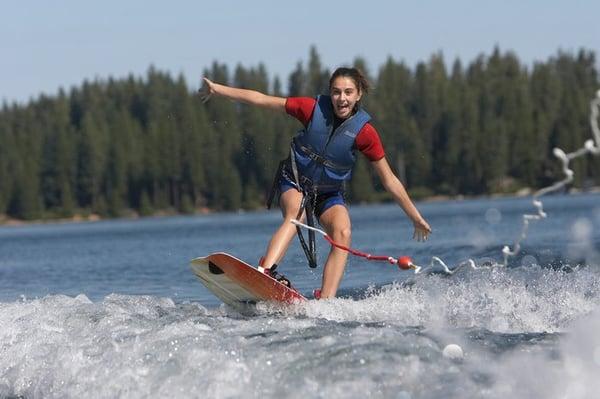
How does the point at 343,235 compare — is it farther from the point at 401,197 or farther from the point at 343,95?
the point at 343,95

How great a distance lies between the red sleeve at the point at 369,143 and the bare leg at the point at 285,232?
576 millimetres

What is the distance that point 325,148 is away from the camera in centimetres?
830

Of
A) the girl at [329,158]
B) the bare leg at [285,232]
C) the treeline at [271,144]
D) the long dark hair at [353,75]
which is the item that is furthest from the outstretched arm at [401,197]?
the treeline at [271,144]

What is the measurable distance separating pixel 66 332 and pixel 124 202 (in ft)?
326

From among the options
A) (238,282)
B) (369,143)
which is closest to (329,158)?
(369,143)

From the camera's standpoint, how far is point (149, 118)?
419 ft

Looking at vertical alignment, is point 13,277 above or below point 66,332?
below

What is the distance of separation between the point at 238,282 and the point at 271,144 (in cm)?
8084

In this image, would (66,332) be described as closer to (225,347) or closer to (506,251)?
(225,347)

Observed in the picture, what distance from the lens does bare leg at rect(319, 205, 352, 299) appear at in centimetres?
824

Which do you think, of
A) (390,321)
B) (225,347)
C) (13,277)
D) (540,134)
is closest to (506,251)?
(225,347)

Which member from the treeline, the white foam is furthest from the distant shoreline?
the white foam

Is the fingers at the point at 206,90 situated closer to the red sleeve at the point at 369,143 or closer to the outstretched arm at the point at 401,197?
the red sleeve at the point at 369,143

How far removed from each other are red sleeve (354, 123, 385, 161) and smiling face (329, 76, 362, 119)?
166 mm
